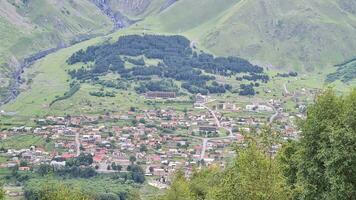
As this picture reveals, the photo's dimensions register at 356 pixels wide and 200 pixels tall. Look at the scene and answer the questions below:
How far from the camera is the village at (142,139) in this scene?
140750mm

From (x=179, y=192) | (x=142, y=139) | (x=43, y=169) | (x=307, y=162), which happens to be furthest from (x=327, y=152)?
(x=142, y=139)

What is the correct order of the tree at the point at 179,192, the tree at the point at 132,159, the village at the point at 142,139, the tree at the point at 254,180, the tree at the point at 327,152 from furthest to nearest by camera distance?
1. the tree at the point at 132,159
2. the village at the point at 142,139
3. the tree at the point at 179,192
4. the tree at the point at 327,152
5. the tree at the point at 254,180

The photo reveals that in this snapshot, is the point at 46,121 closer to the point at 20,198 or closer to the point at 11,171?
the point at 11,171

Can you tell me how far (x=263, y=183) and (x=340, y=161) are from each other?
12518mm

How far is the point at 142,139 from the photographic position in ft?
541

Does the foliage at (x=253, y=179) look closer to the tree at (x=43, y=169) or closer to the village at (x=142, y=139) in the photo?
the village at (x=142, y=139)

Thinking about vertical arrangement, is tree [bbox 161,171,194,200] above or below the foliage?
below

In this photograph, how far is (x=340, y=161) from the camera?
3950 centimetres

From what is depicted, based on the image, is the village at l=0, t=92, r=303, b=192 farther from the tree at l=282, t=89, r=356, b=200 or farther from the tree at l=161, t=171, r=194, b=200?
the tree at l=282, t=89, r=356, b=200

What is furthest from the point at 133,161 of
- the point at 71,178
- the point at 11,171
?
the point at 11,171

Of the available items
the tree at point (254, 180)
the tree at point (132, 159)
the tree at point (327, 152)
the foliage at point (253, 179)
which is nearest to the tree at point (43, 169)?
the tree at point (132, 159)

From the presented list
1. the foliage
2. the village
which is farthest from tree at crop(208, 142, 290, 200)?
the village

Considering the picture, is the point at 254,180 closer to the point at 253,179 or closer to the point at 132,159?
the point at 253,179

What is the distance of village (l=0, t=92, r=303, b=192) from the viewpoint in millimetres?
140750
